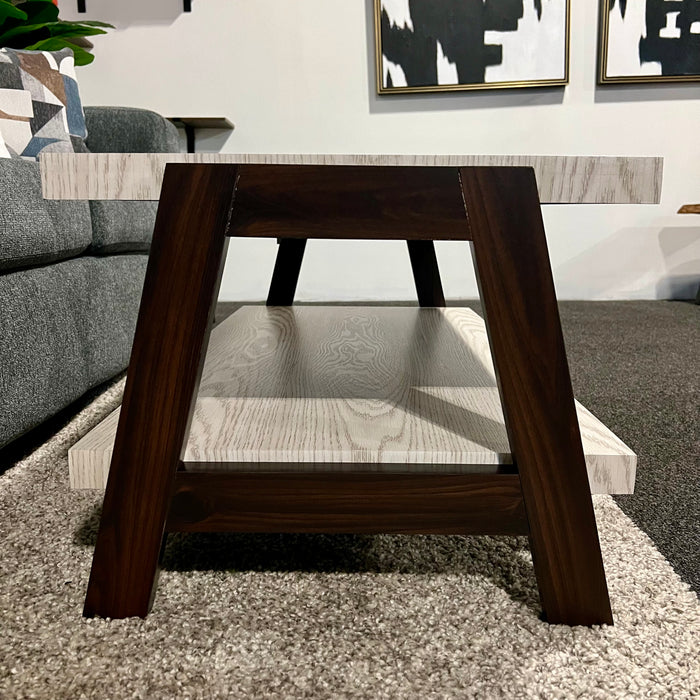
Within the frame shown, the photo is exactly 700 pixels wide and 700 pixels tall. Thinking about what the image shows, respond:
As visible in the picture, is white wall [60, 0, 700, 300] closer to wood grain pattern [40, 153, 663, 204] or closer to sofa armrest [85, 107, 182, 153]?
sofa armrest [85, 107, 182, 153]

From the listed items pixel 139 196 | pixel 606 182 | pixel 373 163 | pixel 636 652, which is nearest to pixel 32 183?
pixel 139 196

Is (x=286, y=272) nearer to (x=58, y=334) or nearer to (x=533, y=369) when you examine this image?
(x=58, y=334)

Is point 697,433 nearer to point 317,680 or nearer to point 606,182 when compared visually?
point 606,182

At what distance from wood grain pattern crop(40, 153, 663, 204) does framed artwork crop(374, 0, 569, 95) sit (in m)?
2.24

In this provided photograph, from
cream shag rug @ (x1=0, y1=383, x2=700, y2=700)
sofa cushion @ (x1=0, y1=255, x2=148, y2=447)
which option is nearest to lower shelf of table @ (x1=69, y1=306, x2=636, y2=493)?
cream shag rug @ (x1=0, y1=383, x2=700, y2=700)

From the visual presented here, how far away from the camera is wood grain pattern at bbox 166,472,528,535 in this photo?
1.78 feet

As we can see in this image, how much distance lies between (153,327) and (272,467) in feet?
0.51

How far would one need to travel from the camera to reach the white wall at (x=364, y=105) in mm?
2586

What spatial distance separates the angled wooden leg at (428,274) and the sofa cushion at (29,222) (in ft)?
2.26

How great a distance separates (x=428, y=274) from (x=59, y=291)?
0.74 metres

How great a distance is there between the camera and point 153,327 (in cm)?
53

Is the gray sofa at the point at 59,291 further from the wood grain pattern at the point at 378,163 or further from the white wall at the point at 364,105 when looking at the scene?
the white wall at the point at 364,105

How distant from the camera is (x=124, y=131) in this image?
60.2 inches

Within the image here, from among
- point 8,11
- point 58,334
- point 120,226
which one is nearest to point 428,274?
point 120,226
